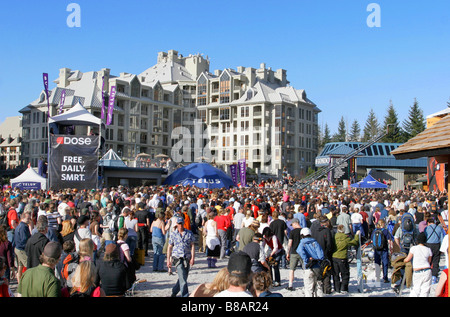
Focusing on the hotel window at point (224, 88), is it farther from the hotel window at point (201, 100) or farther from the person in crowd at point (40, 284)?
the person in crowd at point (40, 284)

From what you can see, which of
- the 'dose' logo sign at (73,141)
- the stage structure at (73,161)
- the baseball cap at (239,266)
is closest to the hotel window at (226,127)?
the stage structure at (73,161)

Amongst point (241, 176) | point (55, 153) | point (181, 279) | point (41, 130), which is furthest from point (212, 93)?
point (181, 279)

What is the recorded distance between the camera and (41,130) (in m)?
70.5

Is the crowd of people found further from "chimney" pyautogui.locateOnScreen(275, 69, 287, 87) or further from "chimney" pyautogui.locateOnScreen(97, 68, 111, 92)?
"chimney" pyautogui.locateOnScreen(275, 69, 287, 87)

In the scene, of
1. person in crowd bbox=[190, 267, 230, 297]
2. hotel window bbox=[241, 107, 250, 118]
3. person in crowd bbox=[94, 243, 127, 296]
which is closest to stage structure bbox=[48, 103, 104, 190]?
person in crowd bbox=[94, 243, 127, 296]

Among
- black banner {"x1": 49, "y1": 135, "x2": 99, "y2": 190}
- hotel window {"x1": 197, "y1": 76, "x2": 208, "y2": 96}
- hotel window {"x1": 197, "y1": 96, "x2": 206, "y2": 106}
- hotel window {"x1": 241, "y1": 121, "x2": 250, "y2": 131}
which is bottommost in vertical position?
black banner {"x1": 49, "y1": 135, "x2": 99, "y2": 190}

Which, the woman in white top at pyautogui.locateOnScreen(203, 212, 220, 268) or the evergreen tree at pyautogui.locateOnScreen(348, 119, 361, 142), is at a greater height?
the evergreen tree at pyautogui.locateOnScreen(348, 119, 361, 142)

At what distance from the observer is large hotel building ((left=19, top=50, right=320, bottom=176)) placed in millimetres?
69188

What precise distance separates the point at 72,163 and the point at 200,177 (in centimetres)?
948

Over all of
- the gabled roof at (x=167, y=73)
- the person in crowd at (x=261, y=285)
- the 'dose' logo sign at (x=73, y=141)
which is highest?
the gabled roof at (x=167, y=73)

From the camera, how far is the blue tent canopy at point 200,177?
32062mm

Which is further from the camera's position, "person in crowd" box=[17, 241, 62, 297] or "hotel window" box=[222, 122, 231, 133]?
"hotel window" box=[222, 122, 231, 133]
